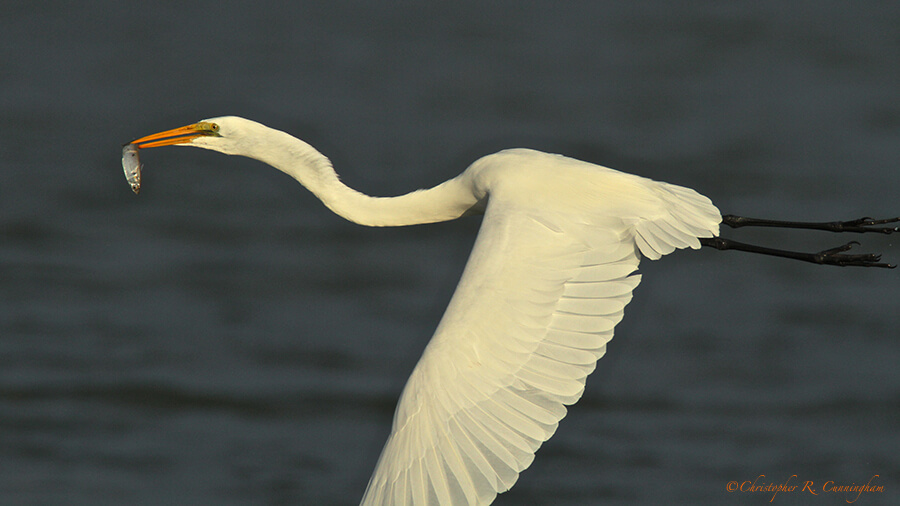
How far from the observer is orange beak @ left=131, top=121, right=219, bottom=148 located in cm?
671

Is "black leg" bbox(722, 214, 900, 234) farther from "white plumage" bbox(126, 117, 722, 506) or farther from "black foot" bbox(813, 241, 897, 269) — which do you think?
"white plumage" bbox(126, 117, 722, 506)

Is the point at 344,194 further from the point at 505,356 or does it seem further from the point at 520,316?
the point at 505,356

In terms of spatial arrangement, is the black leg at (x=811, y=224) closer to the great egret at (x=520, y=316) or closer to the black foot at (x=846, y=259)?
the black foot at (x=846, y=259)

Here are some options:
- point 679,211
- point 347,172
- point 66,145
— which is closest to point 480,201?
point 679,211

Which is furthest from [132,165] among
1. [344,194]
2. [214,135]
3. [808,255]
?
[808,255]

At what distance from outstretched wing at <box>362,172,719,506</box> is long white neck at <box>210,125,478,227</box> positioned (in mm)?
920

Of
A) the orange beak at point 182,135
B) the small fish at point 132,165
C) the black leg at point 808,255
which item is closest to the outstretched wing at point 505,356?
the black leg at point 808,255

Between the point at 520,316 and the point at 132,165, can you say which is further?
the point at 132,165

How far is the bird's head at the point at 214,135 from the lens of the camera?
262 inches

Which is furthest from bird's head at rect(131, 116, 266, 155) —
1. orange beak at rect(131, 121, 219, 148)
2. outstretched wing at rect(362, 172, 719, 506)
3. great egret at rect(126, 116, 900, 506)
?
outstretched wing at rect(362, 172, 719, 506)

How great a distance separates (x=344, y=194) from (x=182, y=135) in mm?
917

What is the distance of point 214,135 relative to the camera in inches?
265

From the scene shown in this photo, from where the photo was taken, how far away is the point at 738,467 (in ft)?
27.5

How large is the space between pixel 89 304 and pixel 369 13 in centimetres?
457
